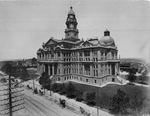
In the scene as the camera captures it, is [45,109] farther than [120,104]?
Yes

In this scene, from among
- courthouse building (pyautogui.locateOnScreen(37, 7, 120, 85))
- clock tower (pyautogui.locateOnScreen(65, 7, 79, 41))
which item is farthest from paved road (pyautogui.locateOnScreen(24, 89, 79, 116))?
clock tower (pyautogui.locateOnScreen(65, 7, 79, 41))


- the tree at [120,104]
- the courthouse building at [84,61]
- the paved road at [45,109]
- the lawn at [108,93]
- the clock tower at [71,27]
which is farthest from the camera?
the clock tower at [71,27]

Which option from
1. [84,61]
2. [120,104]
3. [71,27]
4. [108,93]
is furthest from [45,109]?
[71,27]

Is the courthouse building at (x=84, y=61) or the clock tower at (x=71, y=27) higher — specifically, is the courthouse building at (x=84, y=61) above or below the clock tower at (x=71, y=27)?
below

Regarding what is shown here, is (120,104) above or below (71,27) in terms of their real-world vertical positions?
below

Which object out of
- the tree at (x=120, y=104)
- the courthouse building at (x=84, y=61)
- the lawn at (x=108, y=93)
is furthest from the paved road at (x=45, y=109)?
the courthouse building at (x=84, y=61)

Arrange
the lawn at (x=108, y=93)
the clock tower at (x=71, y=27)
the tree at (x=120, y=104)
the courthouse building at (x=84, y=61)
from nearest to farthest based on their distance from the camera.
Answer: the tree at (x=120, y=104) → the lawn at (x=108, y=93) → the courthouse building at (x=84, y=61) → the clock tower at (x=71, y=27)

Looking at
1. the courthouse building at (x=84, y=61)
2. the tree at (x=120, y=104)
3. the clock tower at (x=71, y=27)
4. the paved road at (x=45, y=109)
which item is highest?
the clock tower at (x=71, y=27)

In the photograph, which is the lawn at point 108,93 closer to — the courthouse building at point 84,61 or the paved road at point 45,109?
the courthouse building at point 84,61

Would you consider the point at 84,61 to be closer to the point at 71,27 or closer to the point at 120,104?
the point at 71,27

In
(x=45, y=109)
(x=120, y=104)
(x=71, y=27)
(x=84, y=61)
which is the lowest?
(x=45, y=109)
